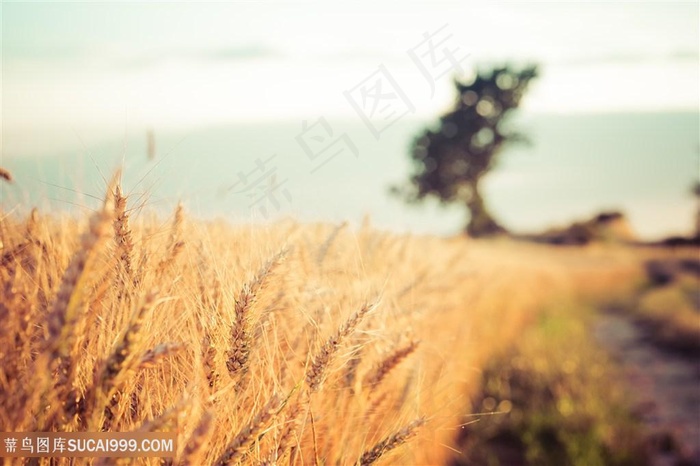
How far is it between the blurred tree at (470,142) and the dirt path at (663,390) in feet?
43.7

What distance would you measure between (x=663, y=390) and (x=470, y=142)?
54.9ft

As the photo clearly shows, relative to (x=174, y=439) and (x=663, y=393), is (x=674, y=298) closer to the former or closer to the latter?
(x=663, y=393)

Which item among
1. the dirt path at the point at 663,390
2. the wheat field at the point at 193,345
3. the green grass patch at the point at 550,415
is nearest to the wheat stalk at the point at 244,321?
the wheat field at the point at 193,345

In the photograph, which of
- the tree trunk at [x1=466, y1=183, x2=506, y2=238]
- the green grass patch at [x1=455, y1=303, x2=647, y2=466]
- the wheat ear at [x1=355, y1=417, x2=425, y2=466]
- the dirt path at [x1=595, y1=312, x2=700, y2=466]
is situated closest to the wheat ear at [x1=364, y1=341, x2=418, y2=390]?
the wheat ear at [x1=355, y1=417, x2=425, y2=466]

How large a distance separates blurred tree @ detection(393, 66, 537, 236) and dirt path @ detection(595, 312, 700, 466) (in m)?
13.3

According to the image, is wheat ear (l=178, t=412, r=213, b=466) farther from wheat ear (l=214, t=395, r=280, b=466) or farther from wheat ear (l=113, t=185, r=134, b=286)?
wheat ear (l=113, t=185, r=134, b=286)

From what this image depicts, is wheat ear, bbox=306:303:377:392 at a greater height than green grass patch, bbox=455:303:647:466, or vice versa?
wheat ear, bbox=306:303:377:392

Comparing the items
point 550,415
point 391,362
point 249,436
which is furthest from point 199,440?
point 550,415

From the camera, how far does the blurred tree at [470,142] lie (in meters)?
20.9

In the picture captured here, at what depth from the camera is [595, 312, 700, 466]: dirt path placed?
349 centimetres

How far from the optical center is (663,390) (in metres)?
5.03

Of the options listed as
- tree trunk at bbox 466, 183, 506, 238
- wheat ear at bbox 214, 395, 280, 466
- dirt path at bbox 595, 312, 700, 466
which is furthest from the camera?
tree trunk at bbox 466, 183, 506, 238

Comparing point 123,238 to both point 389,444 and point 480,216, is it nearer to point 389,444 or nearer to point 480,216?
point 389,444

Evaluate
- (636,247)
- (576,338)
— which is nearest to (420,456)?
(576,338)
